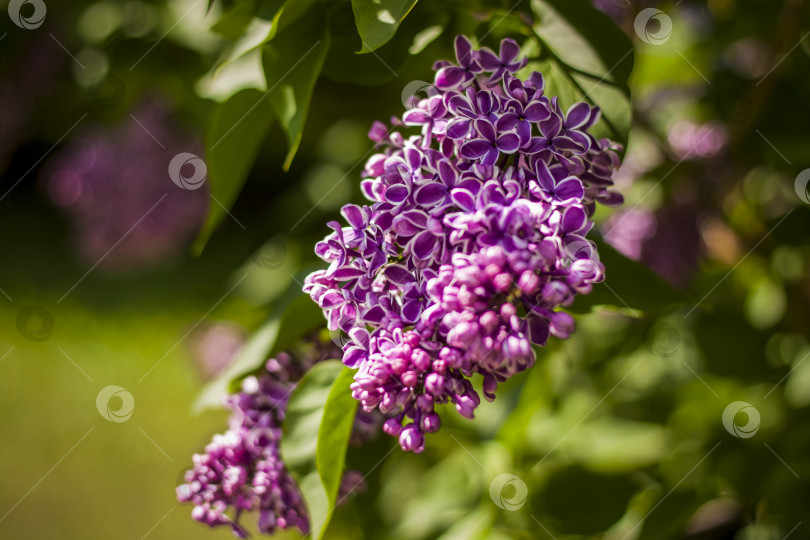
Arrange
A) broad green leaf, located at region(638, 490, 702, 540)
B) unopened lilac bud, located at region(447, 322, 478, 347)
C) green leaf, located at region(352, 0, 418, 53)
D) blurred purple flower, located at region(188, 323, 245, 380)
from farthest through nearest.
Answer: blurred purple flower, located at region(188, 323, 245, 380) → broad green leaf, located at region(638, 490, 702, 540) → green leaf, located at region(352, 0, 418, 53) → unopened lilac bud, located at region(447, 322, 478, 347)

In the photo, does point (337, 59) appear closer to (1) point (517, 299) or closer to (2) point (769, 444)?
(1) point (517, 299)

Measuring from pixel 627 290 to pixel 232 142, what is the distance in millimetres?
564

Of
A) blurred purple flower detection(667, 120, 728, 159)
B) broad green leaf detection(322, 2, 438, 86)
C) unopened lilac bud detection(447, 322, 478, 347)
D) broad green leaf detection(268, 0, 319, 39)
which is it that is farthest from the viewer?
blurred purple flower detection(667, 120, 728, 159)

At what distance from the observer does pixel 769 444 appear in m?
1.21

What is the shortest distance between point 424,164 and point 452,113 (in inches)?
2.7

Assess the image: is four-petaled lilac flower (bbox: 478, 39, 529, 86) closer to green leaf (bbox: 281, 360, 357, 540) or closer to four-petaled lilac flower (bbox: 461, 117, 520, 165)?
four-petaled lilac flower (bbox: 461, 117, 520, 165)

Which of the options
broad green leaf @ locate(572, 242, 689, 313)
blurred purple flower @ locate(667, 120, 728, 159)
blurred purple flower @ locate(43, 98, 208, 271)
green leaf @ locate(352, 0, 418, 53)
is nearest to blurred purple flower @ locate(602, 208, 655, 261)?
blurred purple flower @ locate(667, 120, 728, 159)

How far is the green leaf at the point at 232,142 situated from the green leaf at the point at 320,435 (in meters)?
0.30

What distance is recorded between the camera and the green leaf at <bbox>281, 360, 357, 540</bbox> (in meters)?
0.74

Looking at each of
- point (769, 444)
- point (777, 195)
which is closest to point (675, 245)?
point (777, 195)

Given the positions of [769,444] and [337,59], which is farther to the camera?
[769,444]

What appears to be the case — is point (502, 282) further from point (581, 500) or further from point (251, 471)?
point (581, 500)

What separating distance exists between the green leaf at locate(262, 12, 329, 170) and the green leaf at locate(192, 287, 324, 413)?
7.2 inches

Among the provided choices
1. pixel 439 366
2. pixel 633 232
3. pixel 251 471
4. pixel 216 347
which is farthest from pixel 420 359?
pixel 216 347
